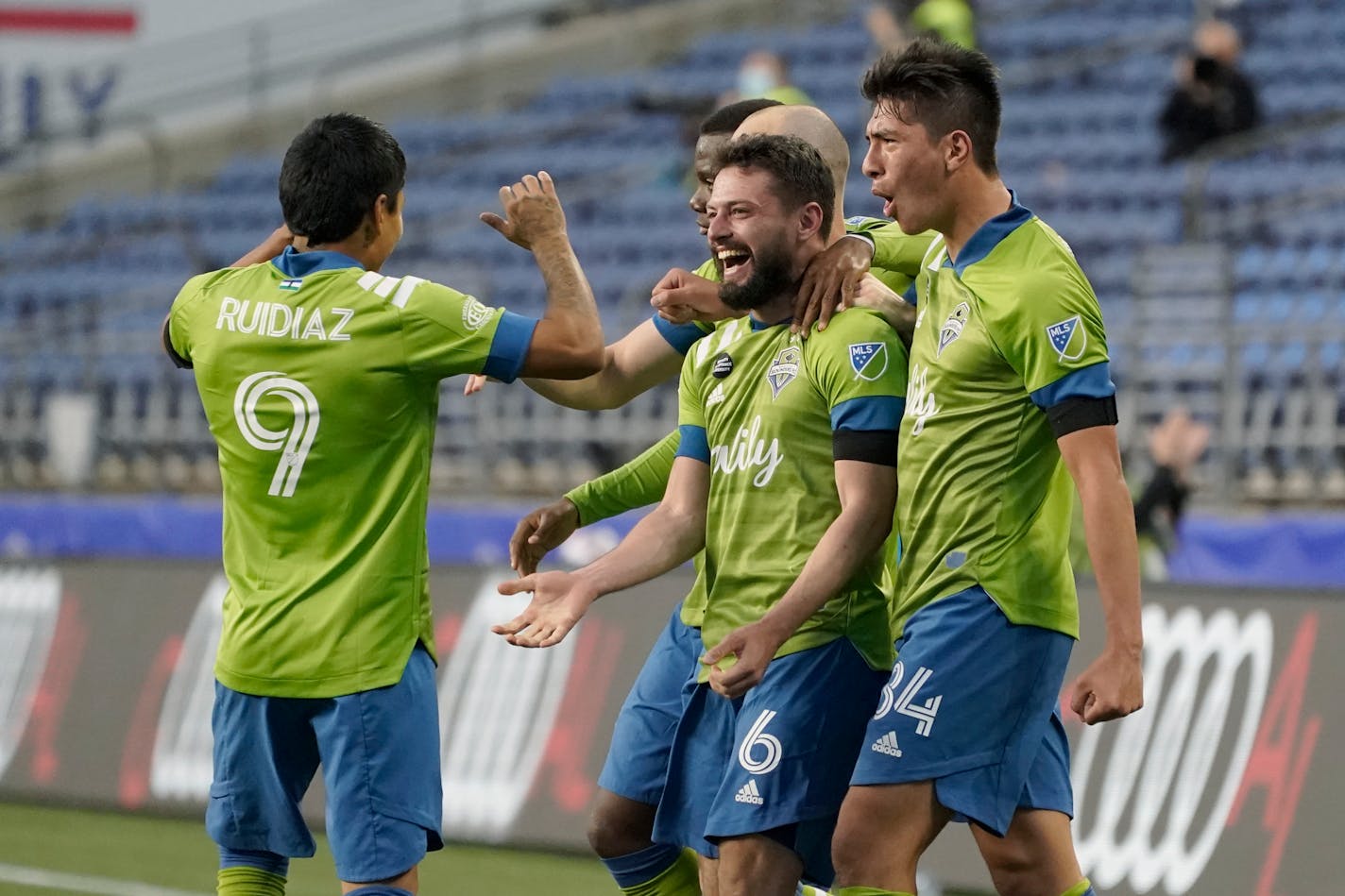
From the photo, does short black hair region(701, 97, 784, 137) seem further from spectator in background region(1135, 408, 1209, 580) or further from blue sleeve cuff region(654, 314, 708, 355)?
spectator in background region(1135, 408, 1209, 580)

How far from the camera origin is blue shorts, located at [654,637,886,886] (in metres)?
4.80

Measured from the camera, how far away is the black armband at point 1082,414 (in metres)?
4.36

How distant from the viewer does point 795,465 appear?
4.91 metres

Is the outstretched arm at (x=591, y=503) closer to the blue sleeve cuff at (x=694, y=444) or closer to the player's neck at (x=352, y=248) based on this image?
the blue sleeve cuff at (x=694, y=444)

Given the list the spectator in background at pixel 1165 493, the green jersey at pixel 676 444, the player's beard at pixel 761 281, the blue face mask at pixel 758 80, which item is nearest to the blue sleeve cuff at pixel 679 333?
the green jersey at pixel 676 444

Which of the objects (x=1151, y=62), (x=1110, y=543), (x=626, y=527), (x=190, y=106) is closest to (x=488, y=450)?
(x=626, y=527)

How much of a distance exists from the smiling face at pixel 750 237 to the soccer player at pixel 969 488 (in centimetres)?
27

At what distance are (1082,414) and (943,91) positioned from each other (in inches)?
32.3

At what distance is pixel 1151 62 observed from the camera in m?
18.0

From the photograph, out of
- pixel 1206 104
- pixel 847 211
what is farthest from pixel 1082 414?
pixel 847 211

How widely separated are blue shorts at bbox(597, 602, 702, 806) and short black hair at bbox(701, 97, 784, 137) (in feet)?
4.31

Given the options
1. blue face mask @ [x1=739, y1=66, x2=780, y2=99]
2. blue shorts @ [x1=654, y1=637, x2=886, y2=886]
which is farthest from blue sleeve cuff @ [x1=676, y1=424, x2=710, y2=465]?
blue face mask @ [x1=739, y1=66, x2=780, y2=99]

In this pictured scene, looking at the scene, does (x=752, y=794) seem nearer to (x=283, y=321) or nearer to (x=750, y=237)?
(x=750, y=237)

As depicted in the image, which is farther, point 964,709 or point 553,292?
point 553,292
